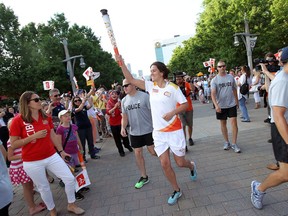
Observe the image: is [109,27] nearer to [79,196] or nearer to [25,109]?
[25,109]

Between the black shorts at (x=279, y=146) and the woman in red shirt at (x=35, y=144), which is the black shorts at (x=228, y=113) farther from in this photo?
the woman in red shirt at (x=35, y=144)

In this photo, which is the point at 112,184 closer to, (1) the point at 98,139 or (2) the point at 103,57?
(1) the point at 98,139

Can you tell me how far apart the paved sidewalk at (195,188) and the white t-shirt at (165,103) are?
1.13 meters

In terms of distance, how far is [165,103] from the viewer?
12.7 feet

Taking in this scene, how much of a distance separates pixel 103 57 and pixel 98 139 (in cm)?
3562

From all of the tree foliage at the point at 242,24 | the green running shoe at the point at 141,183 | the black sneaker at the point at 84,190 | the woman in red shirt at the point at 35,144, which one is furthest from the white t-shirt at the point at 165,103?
the tree foliage at the point at 242,24

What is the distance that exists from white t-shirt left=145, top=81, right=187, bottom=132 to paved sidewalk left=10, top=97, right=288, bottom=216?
113 centimetres

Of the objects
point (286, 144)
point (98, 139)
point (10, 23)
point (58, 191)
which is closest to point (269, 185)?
point (286, 144)

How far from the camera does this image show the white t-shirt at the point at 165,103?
12.8 ft

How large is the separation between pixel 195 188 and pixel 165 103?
1.54 metres

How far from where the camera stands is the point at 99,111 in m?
11.2

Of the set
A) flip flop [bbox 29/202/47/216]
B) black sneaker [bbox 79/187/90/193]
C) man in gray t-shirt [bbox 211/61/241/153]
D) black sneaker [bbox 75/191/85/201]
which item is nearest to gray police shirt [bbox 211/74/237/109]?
man in gray t-shirt [bbox 211/61/241/153]

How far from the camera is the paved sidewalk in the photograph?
3.69m

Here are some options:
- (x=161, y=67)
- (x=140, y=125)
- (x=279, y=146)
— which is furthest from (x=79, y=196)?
(x=279, y=146)
